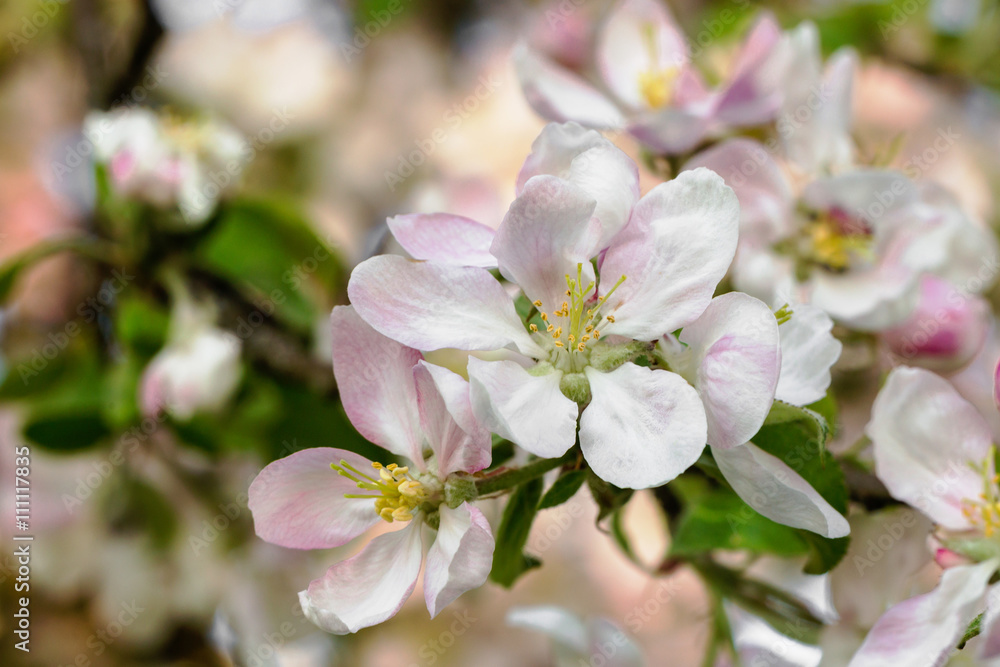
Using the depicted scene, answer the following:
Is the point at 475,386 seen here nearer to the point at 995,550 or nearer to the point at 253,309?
the point at 995,550

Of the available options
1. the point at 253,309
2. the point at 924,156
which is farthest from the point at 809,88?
the point at 924,156

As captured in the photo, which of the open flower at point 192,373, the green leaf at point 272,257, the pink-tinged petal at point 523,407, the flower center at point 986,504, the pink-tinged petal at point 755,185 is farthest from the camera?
the green leaf at point 272,257

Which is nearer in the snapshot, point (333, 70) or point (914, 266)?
point (914, 266)

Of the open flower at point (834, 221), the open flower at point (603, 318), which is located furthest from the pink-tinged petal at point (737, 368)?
the open flower at point (834, 221)

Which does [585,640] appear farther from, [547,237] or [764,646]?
[547,237]

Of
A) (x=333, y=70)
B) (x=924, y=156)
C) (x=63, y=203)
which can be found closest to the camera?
(x=924, y=156)

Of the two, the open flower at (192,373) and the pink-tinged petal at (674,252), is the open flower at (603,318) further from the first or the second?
the open flower at (192,373)
